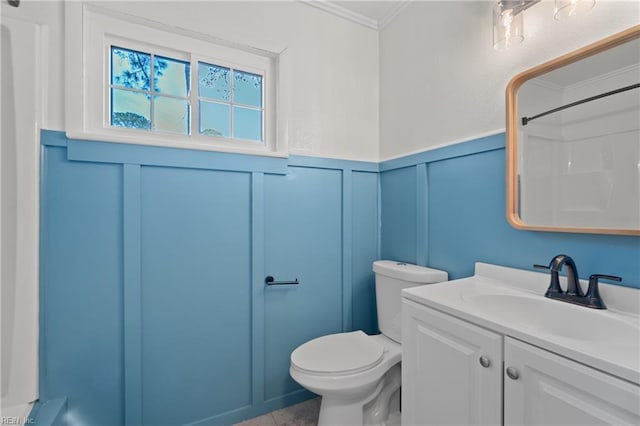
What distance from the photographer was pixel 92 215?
1.34 m

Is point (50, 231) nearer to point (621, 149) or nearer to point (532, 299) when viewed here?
point (532, 299)

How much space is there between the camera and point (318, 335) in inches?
73.5

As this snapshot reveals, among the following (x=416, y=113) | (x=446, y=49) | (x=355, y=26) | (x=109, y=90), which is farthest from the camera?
(x=355, y=26)

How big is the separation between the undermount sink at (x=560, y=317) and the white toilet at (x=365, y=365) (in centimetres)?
39

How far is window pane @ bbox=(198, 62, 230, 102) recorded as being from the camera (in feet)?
5.47

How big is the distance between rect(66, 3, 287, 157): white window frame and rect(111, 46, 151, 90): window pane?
0.03m

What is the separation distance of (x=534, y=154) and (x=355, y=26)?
1.50 meters

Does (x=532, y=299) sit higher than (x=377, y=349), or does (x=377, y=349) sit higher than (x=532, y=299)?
(x=532, y=299)

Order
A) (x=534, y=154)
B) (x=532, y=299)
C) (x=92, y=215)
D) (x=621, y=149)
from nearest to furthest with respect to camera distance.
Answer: (x=621, y=149)
(x=532, y=299)
(x=534, y=154)
(x=92, y=215)

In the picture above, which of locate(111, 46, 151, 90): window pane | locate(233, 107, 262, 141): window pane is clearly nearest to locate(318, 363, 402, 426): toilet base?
locate(233, 107, 262, 141): window pane

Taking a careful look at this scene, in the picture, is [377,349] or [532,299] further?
[377,349]

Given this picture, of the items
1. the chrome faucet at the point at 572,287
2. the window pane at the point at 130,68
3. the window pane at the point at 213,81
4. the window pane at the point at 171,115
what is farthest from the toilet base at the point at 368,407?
the window pane at the point at 130,68

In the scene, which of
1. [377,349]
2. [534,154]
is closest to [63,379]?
[377,349]

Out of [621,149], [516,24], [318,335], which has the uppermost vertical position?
[516,24]
